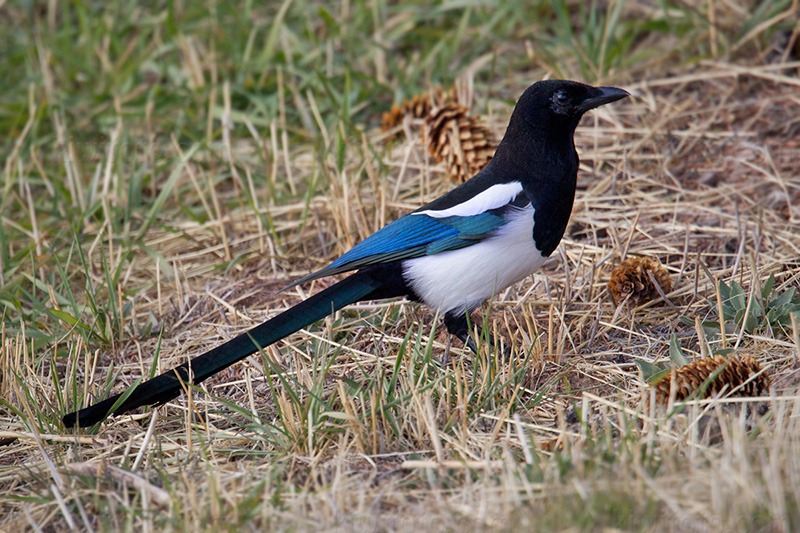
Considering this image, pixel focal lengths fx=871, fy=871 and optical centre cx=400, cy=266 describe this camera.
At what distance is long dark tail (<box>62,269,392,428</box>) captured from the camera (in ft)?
8.20

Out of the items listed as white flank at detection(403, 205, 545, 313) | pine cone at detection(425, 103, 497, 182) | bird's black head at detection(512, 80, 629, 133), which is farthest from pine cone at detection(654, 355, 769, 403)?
pine cone at detection(425, 103, 497, 182)

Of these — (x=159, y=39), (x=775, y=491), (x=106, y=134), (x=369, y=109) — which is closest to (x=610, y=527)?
(x=775, y=491)

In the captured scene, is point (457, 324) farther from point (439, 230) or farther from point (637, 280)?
point (637, 280)

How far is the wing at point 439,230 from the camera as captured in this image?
2826 mm

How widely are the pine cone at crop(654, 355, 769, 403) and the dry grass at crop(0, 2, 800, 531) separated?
0.06m

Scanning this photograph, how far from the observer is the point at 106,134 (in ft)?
15.2

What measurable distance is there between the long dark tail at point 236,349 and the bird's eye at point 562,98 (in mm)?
850

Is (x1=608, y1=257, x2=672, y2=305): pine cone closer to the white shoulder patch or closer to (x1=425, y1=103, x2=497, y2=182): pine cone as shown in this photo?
the white shoulder patch

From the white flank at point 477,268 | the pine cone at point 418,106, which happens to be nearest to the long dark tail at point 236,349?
the white flank at point 477,268

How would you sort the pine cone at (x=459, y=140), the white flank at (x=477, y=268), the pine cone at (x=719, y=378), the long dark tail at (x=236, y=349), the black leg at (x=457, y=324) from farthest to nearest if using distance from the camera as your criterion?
the pine cone at (x=459, y=140), the black leg at (x=457, y=324), the white flank at (x=477, y=268), the long dark tail at (x=236, y=349), the pine cone at (x=719, y=378)

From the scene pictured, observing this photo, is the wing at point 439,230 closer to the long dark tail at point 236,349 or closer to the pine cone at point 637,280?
the long dark tail at point 236,349

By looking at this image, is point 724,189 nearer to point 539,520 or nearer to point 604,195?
point 604,195

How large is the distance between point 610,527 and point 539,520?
137mm

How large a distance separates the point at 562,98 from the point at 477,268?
657 millimetres
